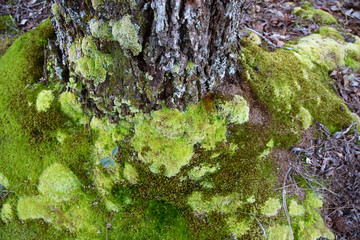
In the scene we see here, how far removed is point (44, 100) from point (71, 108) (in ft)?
1.47

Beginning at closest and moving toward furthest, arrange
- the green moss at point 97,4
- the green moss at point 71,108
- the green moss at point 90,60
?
the green moss at point 97,4, the green moss at point 90,60, the green moss at point 71,108

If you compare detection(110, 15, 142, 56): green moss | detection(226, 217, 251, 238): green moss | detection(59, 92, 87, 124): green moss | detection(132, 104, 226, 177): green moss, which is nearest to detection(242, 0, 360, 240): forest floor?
detection(226, 217, 251, 238): green moss

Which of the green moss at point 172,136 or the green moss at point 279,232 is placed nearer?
the green moss at point 172,136

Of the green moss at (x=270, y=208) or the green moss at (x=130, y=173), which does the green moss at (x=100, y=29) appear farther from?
the green moss at (x=270, y=208)

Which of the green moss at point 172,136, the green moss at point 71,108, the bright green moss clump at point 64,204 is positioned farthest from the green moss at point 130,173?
the green moss at point 71,108

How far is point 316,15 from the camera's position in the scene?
16.3 feet

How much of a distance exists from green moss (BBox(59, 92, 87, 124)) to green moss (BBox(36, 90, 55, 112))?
0.57 feet

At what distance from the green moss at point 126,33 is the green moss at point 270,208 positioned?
250 cm

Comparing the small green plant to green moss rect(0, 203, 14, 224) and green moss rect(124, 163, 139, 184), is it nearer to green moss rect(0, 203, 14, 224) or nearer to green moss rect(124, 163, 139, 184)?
green moss rect(124, 163, 139, 184)

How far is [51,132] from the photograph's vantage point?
2912 millimetres

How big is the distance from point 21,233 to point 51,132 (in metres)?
1.44

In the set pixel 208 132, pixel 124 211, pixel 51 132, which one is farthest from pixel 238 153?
pixel 51 132

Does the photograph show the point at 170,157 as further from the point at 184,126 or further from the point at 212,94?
the point at 212,94

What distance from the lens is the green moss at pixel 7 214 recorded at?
2.97 meters
